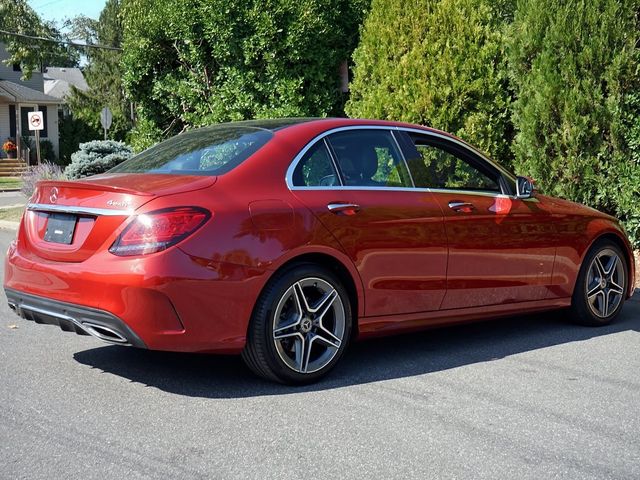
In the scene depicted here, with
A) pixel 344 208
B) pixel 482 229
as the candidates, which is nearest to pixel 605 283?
pixel 482 229

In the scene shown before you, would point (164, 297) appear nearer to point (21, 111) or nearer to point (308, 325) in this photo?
point (308, 325)

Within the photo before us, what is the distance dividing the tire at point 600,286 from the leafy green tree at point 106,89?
3863cm

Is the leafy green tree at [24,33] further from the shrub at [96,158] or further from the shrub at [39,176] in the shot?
the shrub at [96,158]

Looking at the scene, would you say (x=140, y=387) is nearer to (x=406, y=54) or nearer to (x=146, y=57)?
(x=406, y=54)

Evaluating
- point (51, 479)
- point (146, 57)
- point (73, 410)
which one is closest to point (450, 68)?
point (146, 57)

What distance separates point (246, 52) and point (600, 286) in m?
7.61

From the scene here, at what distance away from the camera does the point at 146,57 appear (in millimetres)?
14953

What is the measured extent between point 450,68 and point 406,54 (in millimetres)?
730

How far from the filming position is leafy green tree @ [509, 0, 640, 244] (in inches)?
373

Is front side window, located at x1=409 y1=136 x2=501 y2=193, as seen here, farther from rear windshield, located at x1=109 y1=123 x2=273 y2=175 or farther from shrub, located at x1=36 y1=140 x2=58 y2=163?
shrub, located at x1=36 y1=140 x2=58 y2=163

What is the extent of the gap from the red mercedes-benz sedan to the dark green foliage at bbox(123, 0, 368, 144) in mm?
6794

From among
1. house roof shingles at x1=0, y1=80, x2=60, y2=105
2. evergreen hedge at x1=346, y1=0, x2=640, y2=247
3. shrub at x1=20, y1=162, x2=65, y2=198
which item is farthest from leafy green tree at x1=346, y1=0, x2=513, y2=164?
house roof shingles at x1=0, y1=80, x2=60, y2=105

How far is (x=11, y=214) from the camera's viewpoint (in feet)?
60.3

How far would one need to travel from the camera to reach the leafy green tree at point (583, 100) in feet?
31.1
